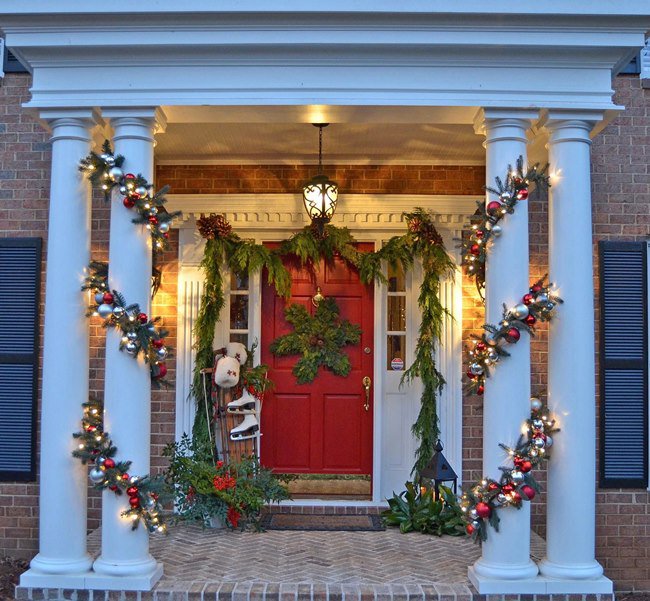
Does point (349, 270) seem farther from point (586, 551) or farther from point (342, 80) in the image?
point (586, 551)

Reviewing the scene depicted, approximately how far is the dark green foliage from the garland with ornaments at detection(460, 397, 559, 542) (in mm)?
2168

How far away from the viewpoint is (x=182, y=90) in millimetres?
4566

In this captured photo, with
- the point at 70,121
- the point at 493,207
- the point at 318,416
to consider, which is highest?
the point at 70,121

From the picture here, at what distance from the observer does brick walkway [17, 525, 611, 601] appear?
173 inches

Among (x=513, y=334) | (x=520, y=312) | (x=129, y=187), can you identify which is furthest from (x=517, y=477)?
(x=129, y=187)

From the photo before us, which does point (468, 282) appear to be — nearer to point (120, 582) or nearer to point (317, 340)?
point (317, 340)

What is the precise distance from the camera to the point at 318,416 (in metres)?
6.43

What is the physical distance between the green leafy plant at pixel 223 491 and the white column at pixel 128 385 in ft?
3.29

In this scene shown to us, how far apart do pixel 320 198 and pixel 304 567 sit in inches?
105

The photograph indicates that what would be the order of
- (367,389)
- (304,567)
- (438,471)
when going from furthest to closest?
1. (367,389)
2. (438,471)
3. (304,567)

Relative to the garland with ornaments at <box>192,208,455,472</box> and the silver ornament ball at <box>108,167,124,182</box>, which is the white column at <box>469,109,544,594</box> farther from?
the silver ornament ball at <box>108,167,124,182</box>

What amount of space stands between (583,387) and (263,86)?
2.65 m

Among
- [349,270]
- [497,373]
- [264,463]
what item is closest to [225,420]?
[264,463]

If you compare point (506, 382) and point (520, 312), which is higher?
point (520, 312)
